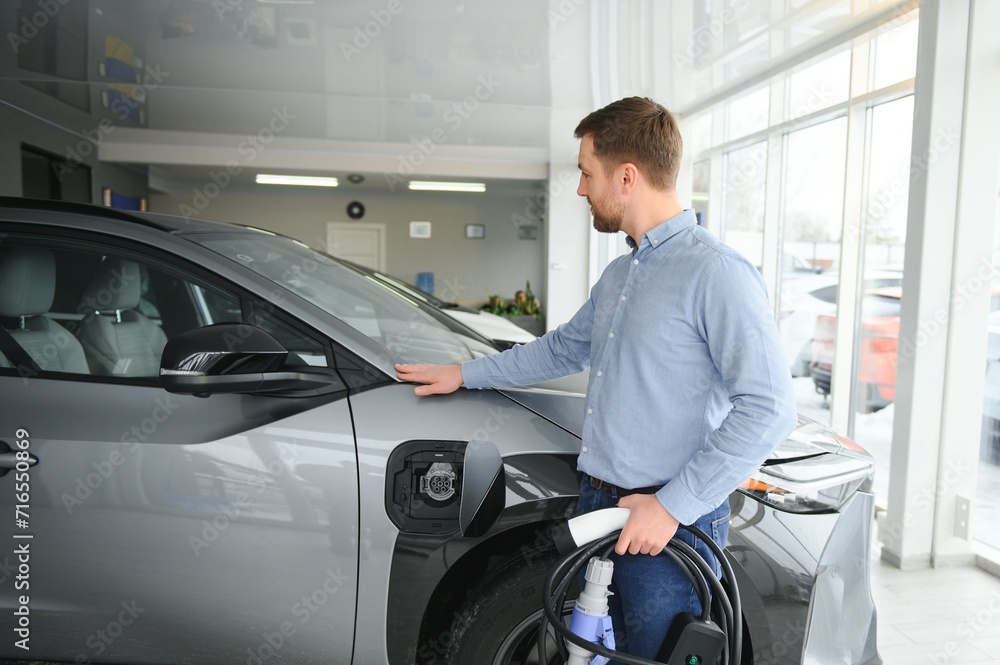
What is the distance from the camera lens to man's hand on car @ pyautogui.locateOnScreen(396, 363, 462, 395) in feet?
4.81

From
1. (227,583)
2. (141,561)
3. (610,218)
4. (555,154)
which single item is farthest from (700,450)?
(555,154)

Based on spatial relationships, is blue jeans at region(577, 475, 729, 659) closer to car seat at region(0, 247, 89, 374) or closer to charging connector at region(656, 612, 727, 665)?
charging connector at region(656, 612, 727, 665)

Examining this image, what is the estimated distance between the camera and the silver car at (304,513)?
1.39 metres

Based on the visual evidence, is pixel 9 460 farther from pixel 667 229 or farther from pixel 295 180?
pixel 295 180

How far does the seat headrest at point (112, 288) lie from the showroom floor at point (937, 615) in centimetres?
273

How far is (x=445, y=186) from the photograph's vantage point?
1105 cm

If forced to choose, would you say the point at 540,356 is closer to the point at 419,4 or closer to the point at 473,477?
the point at 473,477

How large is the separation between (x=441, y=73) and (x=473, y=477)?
471 cm

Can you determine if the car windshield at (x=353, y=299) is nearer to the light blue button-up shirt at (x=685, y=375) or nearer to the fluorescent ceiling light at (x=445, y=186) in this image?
the light blue button-up shirt at (x=685, y=375)

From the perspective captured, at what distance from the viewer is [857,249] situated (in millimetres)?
4738

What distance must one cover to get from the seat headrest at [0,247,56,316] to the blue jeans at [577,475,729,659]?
5.01 feet

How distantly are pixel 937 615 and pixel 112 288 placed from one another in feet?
10.5
